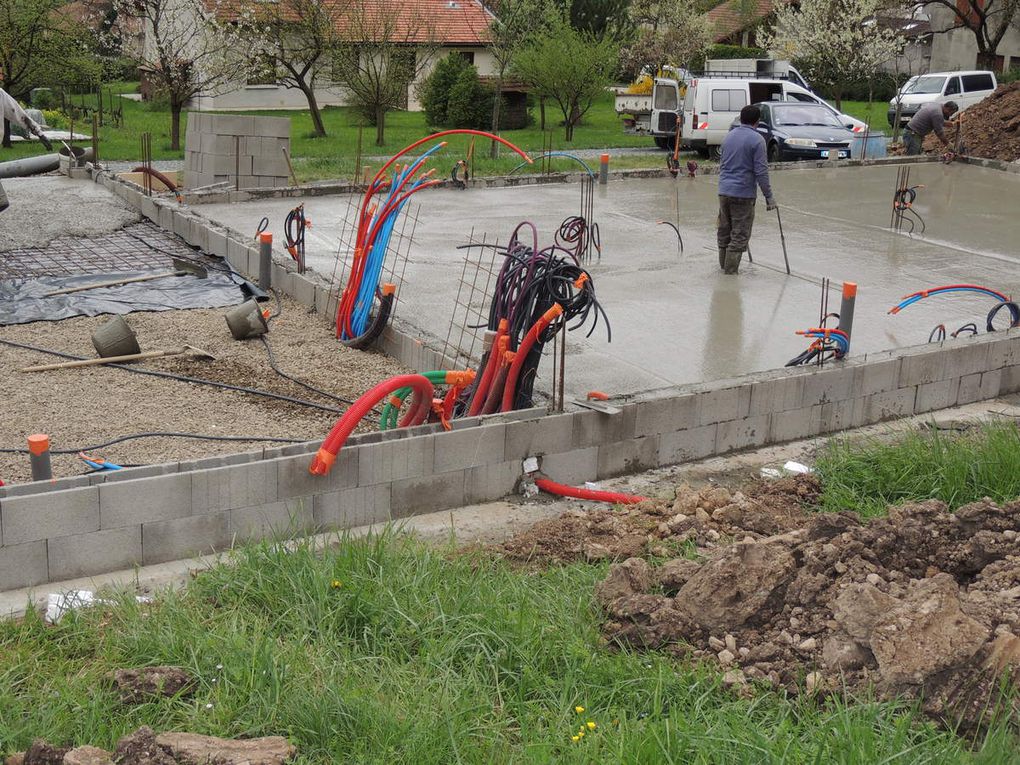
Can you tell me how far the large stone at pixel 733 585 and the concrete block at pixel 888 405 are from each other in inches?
136

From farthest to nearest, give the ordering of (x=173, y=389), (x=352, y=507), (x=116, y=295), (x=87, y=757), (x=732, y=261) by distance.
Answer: (x=732, y=261) < (x=116, y=295) < (x=173, y=389) < (x=352, y=507) < (x=87, y=757)

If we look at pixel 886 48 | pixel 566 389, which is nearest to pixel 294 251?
pixel 566 389

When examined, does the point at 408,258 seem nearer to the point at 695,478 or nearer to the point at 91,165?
the point at 695,478

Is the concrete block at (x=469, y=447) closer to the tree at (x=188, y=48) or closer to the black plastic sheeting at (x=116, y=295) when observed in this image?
the black plastic sheeting at (x=116, y=295)

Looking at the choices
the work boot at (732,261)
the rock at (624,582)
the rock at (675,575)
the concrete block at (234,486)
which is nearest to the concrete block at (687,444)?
the rock at (675,575)

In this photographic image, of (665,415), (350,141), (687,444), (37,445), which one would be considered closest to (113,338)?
(37,445)

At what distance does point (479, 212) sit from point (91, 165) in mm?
5919

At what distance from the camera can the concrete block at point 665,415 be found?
7258 millimetres

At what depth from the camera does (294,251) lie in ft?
36.8

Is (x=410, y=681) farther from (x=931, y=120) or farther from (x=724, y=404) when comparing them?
(x=931, y=120)

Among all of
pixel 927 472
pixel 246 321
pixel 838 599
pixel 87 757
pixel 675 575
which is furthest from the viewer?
pixel 246 321

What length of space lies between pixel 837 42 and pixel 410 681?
34671 mm

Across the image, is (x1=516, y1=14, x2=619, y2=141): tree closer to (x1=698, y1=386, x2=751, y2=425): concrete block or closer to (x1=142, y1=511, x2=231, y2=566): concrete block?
(x1=698, y1=386, x2=751, y2=425): concrete block

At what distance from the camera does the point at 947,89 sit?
94.9 feet
